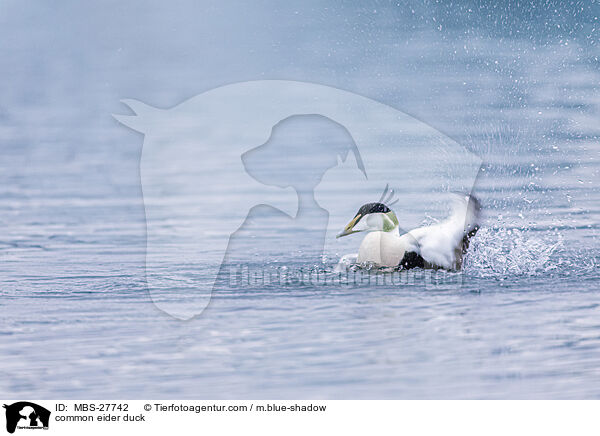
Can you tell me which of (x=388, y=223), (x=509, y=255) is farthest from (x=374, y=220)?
(x=509, y=255)

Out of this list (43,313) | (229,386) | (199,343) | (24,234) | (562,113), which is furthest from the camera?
(562,113)

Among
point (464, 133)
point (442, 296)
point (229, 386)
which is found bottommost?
point (229, 386)

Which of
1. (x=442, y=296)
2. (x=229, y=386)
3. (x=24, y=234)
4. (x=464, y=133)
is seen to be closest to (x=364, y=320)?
(x=442, y=296)

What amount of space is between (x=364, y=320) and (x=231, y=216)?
1.57 m

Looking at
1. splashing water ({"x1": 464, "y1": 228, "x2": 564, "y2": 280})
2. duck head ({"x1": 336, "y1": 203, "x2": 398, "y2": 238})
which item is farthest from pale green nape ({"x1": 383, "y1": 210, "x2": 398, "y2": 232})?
splashing water ({"x1": 464, "y1": 228, "x2": 564, "y2": 280})

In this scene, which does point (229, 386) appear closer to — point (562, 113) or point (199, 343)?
point (199, 343)

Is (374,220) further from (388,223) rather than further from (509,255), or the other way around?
(509,255)

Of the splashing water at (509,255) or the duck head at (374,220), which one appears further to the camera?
the duck head at (374,220)

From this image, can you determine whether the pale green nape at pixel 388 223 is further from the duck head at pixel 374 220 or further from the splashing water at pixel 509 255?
the splashing water at pixel 509 255

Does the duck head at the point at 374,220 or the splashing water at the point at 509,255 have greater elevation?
the duck head at the point at 374,220

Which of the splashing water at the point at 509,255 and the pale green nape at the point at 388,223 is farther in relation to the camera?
the pale green nape at the point at 388,223

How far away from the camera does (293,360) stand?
277cm

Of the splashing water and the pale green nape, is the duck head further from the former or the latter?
the splashing water

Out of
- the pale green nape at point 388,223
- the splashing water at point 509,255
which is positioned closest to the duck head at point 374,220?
the pale green nape at point 388,223
